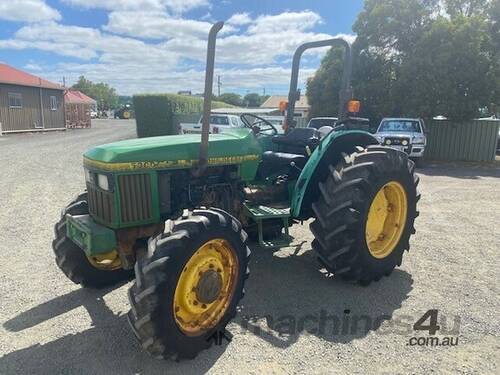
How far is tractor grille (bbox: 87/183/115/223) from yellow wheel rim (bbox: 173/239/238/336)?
0.84 metres

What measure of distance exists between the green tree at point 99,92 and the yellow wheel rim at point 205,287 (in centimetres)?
7925

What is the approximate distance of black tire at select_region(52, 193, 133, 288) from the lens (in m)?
3.77

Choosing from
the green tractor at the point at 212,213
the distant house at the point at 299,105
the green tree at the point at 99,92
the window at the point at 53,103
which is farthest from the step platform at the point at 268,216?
the green tree at the point at 99,92

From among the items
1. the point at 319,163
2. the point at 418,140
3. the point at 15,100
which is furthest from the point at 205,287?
the point at 15,100

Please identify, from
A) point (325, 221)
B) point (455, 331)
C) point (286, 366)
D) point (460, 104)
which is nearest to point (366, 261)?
point (325, 221)

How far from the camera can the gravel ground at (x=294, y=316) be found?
9.81ft

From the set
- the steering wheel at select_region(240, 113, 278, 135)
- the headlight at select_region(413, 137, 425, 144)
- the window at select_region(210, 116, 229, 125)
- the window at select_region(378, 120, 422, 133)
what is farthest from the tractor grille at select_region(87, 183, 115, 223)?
the window at select_region(210, 116, 229, 125)

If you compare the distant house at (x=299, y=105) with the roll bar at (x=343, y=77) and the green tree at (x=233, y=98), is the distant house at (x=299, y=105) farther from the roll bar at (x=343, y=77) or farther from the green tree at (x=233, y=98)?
the green tree at (x=233, y=98)

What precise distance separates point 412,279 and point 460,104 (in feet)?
42.4

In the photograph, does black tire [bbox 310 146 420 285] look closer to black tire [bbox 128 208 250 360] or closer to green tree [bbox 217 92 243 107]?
black tire [bbox 128 208 250 360]

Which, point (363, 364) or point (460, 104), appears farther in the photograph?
point (460, 104)

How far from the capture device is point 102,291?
13.2 feet

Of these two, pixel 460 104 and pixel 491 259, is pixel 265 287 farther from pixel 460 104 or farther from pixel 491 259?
pixel 460 104

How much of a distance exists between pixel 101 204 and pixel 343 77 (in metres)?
2.71
